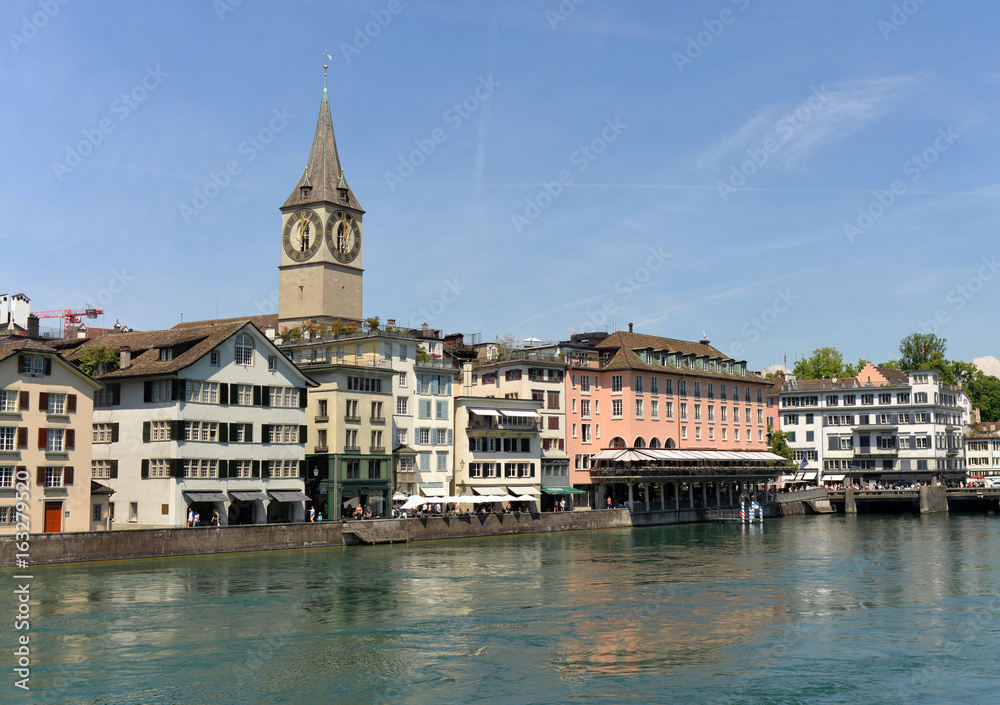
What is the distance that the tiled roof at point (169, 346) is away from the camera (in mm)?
72250

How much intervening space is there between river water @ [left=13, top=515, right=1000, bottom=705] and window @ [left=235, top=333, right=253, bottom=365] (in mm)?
14517

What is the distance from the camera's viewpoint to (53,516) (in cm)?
6412

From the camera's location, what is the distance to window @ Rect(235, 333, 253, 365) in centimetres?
7550

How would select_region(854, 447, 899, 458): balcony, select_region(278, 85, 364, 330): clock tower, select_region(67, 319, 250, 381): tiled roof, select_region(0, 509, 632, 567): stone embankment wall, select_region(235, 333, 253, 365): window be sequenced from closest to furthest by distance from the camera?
select_region(0, 509, 632, 567): stone embankment wall → select_region(67, 319, 250, 381): tiled roof → select_region(235, 333, 253, 365): window → select_region(278, 85, 364, 330): clock tower → select_region(854, 447, 899, 458): balcony

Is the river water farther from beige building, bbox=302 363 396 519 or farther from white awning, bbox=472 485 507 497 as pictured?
white awning, bbox=472 485 507 497

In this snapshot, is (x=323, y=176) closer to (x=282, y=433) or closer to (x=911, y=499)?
(x=282, y=433)

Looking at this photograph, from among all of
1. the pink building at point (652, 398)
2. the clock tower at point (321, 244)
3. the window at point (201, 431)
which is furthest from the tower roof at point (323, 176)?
the window at point (201, 431)

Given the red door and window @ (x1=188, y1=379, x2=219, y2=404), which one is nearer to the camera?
the red door

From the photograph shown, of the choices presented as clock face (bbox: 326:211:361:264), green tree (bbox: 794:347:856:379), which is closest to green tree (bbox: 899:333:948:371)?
green tree (bbox: 794:347:856:379)

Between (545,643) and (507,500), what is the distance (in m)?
53.2

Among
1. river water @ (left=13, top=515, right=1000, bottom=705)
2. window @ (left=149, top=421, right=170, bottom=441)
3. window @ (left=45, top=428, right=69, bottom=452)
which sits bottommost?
river water @ (left=13, top=515, right=1000, bottom=705)

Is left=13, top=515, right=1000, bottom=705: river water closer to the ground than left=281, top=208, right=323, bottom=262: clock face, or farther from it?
closer to the ground

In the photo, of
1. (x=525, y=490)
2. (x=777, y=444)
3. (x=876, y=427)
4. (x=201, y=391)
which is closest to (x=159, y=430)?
(x=201, y=391)

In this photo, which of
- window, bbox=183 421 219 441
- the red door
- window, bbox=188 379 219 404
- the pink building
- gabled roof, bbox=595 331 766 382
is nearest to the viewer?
the red door
